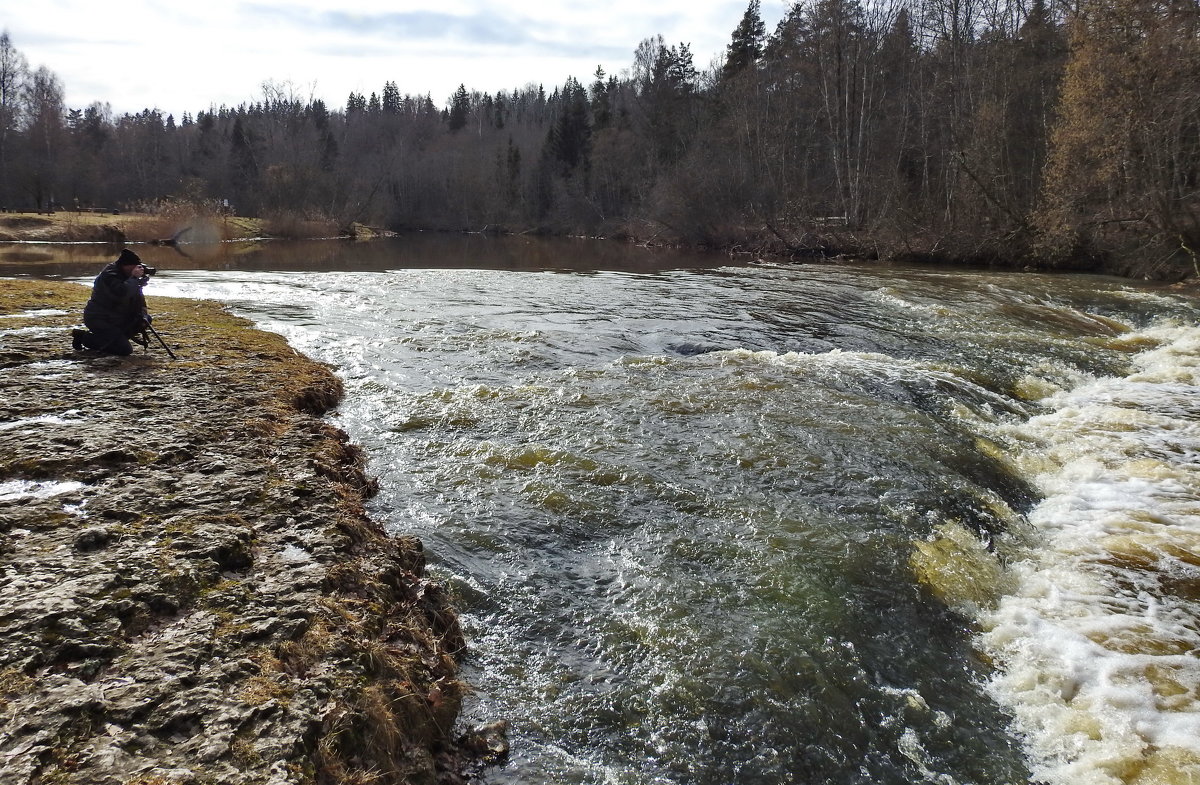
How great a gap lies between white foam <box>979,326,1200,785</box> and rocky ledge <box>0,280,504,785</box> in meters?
3.24

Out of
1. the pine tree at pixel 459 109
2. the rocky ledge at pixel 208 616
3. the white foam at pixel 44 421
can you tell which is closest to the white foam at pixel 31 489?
the rocky ledge at pixel 208 616

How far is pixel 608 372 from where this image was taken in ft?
33.8

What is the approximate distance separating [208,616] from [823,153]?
5031cm

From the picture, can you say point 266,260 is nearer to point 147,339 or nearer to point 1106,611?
Result: point 147,339

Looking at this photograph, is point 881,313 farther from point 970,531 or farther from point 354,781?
point 354,781

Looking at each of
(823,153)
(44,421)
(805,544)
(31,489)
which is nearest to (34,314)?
(44,421)

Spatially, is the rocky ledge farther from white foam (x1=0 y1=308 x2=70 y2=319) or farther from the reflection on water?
the reflection on water

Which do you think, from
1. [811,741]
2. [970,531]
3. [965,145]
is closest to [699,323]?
[970,531]

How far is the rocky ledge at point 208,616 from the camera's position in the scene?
8.61 ft

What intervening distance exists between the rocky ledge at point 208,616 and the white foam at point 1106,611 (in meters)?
3.24

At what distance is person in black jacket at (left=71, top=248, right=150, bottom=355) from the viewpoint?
355 inches

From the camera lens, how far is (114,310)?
917 centimetres

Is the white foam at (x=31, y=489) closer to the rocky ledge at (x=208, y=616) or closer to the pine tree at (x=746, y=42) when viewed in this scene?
the rocky ledge at (x=208, y=616)

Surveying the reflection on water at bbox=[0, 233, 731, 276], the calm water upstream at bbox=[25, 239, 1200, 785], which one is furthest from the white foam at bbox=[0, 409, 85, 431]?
the reflection on water at bbox=[0, 233, 731, 276]
